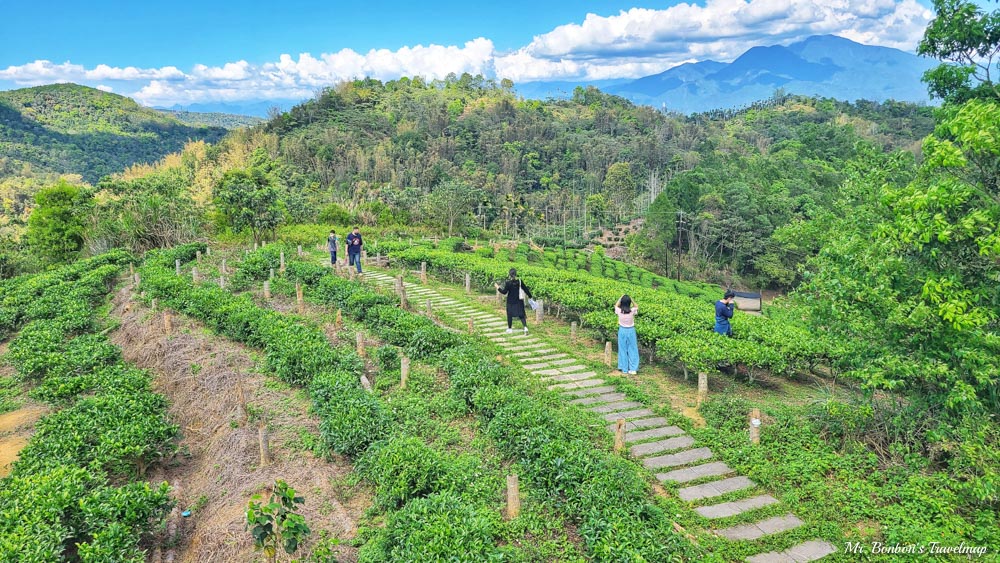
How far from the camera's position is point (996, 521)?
17.2 ft

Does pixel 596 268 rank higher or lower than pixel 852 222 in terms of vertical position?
lower

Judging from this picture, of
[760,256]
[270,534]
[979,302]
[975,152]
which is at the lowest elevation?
[760,256]

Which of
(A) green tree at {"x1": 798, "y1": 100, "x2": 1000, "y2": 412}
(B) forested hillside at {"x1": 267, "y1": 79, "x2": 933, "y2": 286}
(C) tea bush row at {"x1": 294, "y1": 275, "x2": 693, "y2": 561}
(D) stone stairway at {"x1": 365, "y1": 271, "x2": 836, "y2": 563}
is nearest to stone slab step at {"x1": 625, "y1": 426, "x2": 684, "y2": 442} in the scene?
(D) stone stairway at {"x1": 365, "y1": 271, "x2": 836, "y2": 563}

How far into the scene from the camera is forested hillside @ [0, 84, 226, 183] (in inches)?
3142

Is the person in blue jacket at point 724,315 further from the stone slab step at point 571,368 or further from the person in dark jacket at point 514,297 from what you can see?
the person in dark jacket at point 514,297

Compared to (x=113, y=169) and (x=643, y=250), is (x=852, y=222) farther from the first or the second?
(x=113, y=169)

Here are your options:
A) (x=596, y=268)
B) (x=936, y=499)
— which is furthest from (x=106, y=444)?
(x=596, y=268)

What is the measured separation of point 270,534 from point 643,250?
51.1m

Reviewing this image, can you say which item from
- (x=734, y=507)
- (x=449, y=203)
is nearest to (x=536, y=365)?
(x=734, y=507)

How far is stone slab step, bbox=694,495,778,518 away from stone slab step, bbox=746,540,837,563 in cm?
65

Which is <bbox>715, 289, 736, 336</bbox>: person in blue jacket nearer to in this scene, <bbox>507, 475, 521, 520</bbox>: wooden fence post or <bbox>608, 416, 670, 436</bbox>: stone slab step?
<bbox>608, 416, 670, 436</bbox>: stone slab step

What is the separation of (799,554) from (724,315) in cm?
590

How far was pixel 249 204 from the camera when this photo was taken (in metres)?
24.8

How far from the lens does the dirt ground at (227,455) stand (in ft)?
19.6
